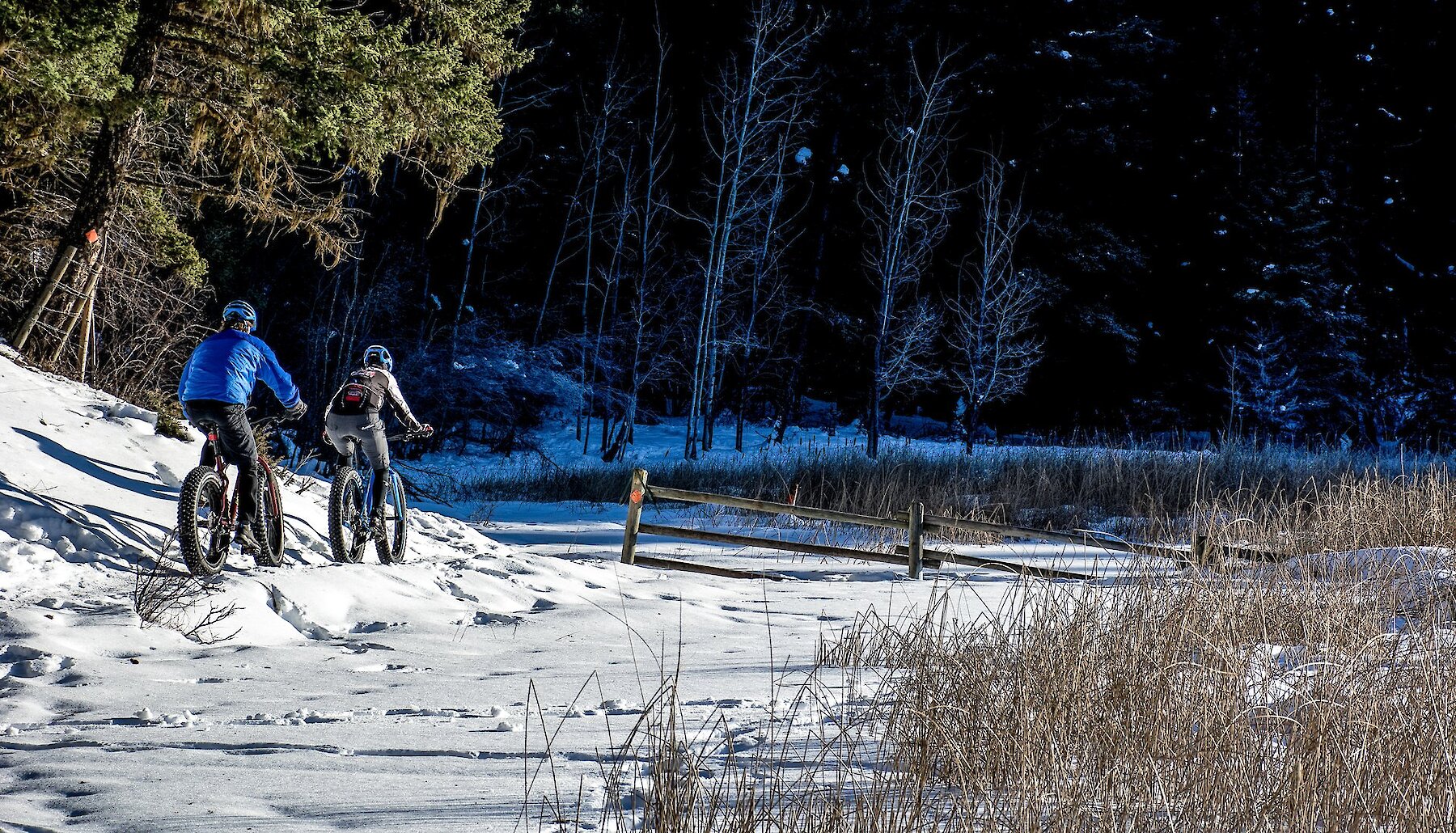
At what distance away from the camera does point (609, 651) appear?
19.0 ft

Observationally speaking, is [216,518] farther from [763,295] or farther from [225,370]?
[763,295]

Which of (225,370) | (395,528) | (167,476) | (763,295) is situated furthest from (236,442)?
(763,295)

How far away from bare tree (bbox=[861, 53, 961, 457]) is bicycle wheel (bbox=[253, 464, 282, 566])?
16633 mm

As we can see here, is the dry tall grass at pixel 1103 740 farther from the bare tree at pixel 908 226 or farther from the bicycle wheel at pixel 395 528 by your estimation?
the bare tree at pixel 908 226

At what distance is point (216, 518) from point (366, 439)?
4.63ft

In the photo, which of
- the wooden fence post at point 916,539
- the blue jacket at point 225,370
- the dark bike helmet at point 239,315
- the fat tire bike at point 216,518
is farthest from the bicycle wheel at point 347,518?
the wooden fence post at point 916,539

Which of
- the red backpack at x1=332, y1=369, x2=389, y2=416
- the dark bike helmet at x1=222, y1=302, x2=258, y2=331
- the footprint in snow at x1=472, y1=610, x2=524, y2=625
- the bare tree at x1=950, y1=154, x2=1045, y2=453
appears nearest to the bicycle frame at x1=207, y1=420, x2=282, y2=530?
the dark bike helmet at x1=222, y1=302, x2=258, y2=331

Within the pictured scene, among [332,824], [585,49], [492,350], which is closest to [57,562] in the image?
[332,824]

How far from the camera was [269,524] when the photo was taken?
7.65 metres

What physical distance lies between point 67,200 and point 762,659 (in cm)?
1094

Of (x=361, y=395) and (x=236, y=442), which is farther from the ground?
(x=361, y=395)

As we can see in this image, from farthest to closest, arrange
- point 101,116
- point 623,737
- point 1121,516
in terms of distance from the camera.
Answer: point 1121,516
point 101,116
point 623,737

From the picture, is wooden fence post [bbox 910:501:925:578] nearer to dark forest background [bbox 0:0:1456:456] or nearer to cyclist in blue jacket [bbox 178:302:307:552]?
cyclist in blue jacket [bbox 178:302:307:552]

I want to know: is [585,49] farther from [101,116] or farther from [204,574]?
[204,574]
